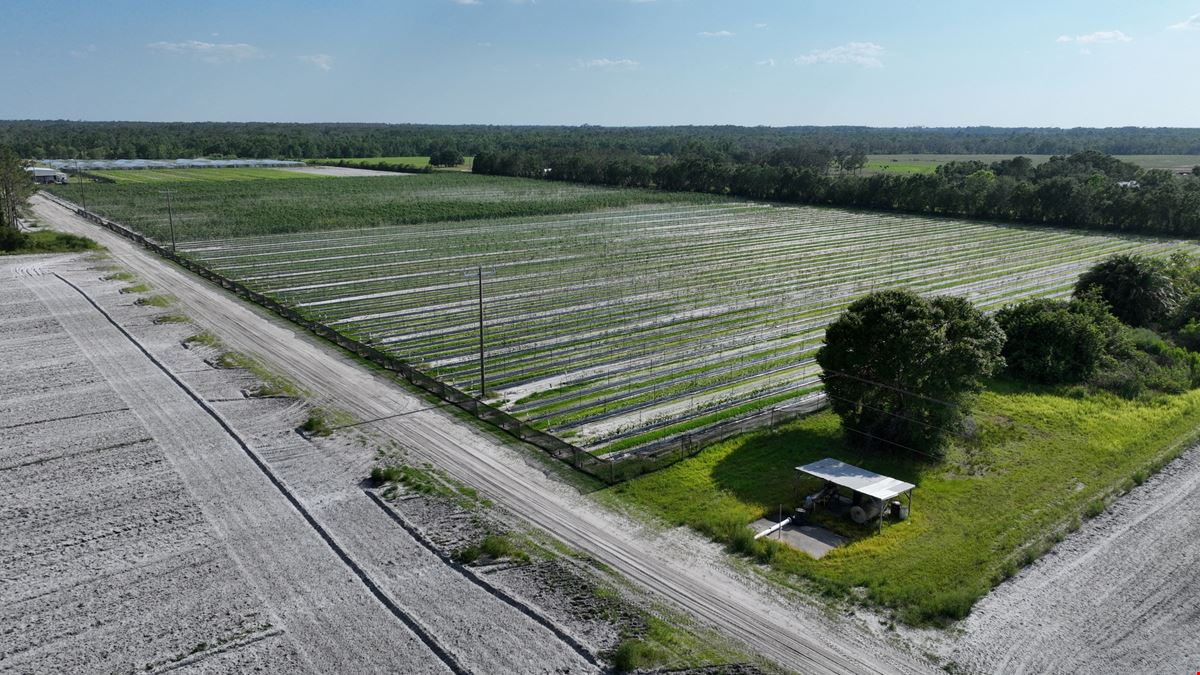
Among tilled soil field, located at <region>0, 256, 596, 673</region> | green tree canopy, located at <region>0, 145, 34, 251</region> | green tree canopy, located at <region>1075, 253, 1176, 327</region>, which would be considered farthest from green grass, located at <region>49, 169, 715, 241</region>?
green tree canopy, located at <region>1075, 253, 1176, 327</region>

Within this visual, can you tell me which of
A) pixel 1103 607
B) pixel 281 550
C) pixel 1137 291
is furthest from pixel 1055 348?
pixel 281 550

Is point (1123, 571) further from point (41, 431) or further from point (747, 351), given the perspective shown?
point (41, 431)

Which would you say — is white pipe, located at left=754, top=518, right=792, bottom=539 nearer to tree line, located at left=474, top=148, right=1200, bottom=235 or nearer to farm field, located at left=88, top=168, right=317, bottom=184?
tree line, located at left=474, top=148, right=1200, bottom=235

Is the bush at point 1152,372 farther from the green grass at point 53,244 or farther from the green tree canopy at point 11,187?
the green tree canopy at point 11,187

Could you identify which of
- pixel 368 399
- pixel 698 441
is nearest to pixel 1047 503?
pixel 698 441

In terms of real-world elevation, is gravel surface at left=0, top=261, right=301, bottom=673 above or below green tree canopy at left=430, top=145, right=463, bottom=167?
below

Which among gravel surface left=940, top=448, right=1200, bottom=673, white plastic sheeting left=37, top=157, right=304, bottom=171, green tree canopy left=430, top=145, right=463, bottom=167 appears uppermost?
green tree canopy left=430, top=145, right=463, bottom=167
